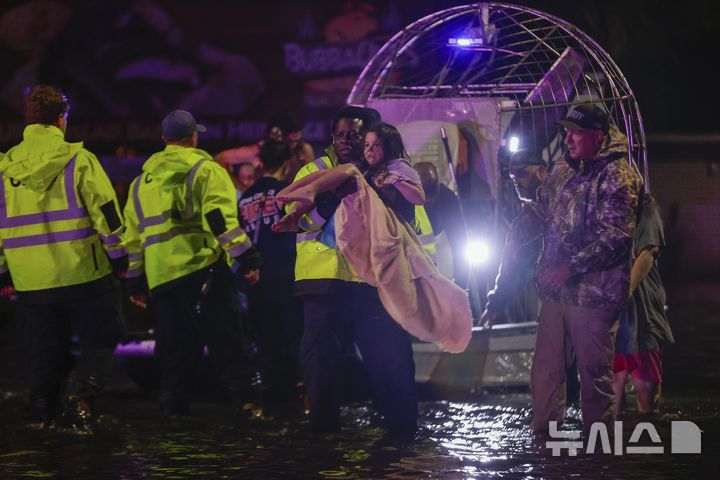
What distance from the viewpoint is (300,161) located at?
11008mm

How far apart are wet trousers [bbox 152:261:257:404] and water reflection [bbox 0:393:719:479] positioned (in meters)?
Result: 0.32

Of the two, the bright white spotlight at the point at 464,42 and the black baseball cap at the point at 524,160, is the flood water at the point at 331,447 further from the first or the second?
the bright white spotlight at the point at 464,42

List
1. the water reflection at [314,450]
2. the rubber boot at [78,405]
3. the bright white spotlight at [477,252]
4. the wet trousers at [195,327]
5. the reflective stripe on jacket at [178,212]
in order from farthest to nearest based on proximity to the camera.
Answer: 1. the bright white spotlight at [477,252]
2. the wet trousers at [195,327]
3. the reflective stripe on jacket at [178,212]
4. the rubber boot at [78,405]
5. the water reflection at [314,450]

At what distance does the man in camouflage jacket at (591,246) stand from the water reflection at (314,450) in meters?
0.54

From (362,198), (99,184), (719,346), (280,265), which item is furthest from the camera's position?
(719,346)

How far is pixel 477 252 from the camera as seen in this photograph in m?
10.8

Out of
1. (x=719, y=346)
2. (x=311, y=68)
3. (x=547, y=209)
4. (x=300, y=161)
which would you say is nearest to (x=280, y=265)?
(x=300, y=161)

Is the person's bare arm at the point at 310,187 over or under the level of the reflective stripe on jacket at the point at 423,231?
over

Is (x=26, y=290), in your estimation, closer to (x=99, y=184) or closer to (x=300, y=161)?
(x=99, y=184)

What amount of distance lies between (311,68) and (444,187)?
33.2 feet

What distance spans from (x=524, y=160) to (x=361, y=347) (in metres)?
1.98

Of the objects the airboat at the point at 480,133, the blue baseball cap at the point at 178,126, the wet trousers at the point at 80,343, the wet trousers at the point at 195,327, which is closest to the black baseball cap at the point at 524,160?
the airboat at the point at 480,133

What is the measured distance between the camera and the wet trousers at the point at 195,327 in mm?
9477

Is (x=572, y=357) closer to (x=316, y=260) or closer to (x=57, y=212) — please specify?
(x=316, y=260)
